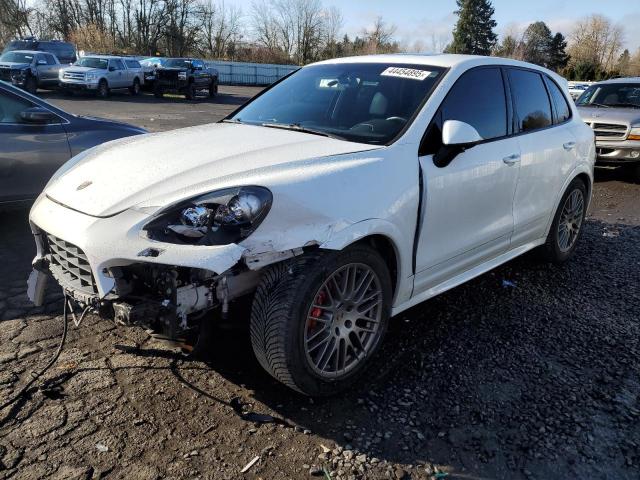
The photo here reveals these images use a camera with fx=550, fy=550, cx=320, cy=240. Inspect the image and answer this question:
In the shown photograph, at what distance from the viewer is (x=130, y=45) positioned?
57.8m

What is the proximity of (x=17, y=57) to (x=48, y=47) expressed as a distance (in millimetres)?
6591

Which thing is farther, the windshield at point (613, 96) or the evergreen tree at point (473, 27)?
the evergreen tree at point (473, 27)

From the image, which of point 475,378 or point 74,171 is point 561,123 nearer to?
point 475,378

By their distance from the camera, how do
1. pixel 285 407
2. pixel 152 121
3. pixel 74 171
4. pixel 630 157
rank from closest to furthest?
1. pixel 285 407
2. pixel 74 171
3. pixel 630 157
4. pixel 152 121

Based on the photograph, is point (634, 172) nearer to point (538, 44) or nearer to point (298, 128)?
point (298, 128)

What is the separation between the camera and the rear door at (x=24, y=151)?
5242mm

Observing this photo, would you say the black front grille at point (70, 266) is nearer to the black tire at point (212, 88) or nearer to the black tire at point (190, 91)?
the black tire at point (190, 91)

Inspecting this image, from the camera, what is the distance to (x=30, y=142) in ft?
17.7

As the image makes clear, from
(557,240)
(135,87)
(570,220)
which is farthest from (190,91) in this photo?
(557,240)

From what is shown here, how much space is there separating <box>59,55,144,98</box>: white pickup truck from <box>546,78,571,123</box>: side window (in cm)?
2289

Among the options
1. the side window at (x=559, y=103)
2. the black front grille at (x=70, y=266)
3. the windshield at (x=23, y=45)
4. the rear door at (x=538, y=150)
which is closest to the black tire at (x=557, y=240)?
the rear door at (x=538, y=150)

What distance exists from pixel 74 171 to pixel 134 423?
4.89 ft

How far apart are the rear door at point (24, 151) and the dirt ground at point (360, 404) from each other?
153 centimetres

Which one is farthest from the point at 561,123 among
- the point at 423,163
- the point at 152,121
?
the point at 152,121
